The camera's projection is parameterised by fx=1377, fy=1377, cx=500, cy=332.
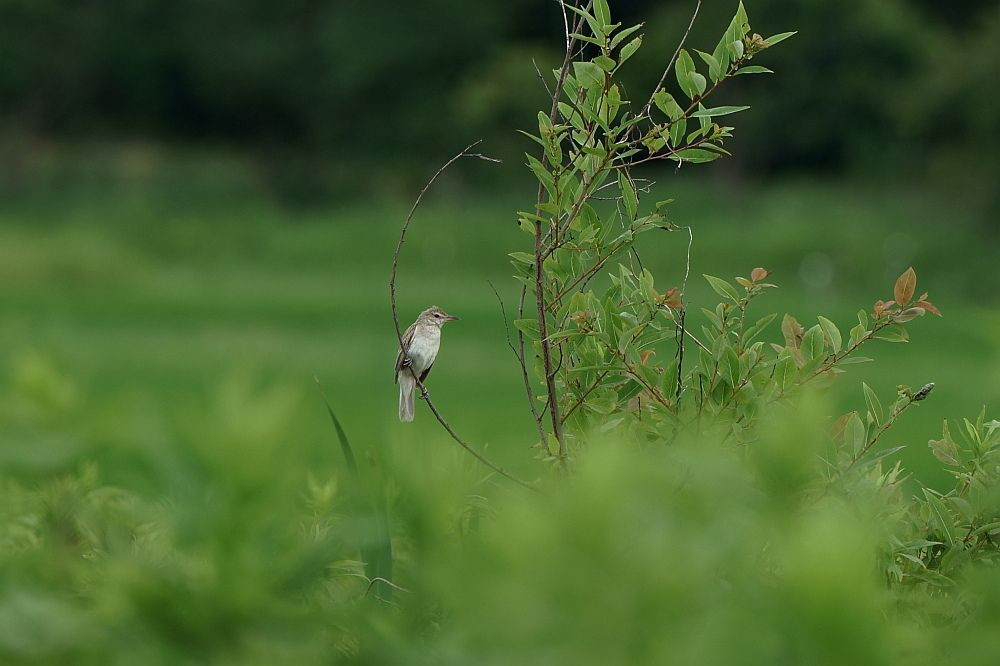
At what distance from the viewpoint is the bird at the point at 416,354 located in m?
2.65

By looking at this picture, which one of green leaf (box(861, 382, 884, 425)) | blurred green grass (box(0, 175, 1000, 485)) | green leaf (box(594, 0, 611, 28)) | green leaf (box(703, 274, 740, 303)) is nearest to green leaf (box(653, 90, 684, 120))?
green leaf (box(594, 0, 611, 28))

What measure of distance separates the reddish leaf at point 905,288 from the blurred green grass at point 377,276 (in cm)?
765

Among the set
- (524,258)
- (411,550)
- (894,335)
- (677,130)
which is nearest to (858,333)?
(894,335)

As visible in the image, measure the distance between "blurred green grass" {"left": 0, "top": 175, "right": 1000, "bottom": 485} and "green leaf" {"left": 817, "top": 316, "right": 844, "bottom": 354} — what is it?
25.3 feet

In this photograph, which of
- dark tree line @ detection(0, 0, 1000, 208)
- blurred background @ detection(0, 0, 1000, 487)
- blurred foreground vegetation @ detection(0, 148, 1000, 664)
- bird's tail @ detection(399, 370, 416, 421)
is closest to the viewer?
blurred foreground vegetation @ detection(0, 148, 1000, 664)

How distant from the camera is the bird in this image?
2648 millimetres

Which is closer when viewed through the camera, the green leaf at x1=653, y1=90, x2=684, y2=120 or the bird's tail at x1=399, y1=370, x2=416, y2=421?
the green leaf at x1=653, y1=90, x2=684, y2=120

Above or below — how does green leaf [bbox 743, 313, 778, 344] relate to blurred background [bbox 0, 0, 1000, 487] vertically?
above

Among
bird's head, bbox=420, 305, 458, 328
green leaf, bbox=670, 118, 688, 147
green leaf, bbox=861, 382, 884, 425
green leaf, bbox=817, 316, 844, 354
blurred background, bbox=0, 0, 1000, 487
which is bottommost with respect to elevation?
blurred background, bbox=0, 0, 1000, 487

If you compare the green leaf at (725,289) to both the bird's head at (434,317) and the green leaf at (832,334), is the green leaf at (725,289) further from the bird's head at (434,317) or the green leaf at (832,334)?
the bird's head at (434,317)

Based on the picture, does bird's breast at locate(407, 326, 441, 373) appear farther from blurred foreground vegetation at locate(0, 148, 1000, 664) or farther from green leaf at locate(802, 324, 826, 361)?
green leaf at locate(802, 324, 826, 361)

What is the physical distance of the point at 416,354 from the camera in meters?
2.90

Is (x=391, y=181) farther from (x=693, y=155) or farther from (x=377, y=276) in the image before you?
(x=693, y=155)

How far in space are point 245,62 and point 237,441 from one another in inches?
1263
